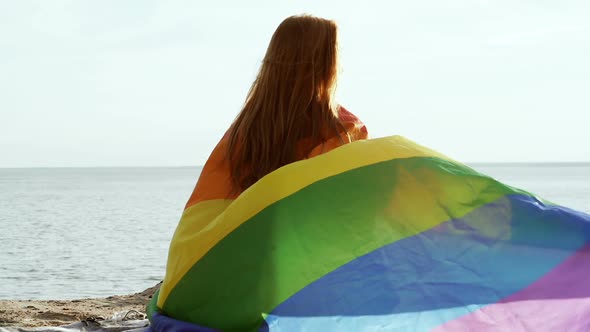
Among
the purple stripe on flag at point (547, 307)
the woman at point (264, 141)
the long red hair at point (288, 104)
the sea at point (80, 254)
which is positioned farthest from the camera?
the sea at point (80, 254)

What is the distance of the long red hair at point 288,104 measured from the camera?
3.32m

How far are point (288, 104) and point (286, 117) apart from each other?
0.08 metres

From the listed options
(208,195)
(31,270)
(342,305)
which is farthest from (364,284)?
(31,270)

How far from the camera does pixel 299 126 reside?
133 inches

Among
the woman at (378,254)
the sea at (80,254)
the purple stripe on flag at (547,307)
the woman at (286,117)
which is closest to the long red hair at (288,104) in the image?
the woman at (286,117)

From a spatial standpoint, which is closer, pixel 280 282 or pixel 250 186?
pixel 280 282

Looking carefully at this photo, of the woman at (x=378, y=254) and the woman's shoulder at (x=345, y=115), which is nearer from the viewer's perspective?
the woman at (x=378, y=254)

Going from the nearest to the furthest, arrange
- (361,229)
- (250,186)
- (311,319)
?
(311,319) < (361,229) < (250,186)

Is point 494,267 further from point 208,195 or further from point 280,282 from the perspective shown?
point 208,195

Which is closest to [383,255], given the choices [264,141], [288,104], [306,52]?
[264,141]

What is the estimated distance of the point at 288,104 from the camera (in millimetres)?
3432

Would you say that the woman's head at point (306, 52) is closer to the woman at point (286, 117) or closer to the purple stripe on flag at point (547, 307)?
the woman at point (286, 117)

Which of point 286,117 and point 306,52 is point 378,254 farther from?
point 306,52

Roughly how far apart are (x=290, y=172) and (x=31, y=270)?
7556 mm
